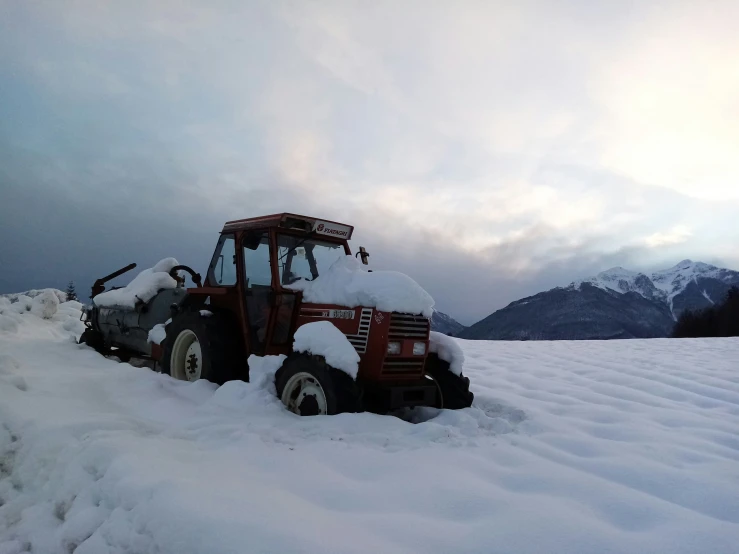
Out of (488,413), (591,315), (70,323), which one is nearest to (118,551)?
(488,413)

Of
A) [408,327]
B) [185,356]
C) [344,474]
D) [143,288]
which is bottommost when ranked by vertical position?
[344,474]

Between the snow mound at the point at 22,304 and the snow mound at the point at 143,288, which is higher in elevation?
the snow mound at the point at 143,288

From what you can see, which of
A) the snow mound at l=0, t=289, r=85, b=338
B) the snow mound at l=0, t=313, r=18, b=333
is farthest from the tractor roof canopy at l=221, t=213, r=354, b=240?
the snow mound at l=0, t=289, r=85, b=338

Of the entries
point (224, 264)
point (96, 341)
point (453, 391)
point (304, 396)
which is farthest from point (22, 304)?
point (453, 391)

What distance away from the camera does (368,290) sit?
4.45 meters

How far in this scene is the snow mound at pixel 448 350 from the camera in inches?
202

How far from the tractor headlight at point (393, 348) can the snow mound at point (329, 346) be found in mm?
358

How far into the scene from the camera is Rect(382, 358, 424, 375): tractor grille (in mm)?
4426

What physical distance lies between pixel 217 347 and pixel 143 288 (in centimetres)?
296

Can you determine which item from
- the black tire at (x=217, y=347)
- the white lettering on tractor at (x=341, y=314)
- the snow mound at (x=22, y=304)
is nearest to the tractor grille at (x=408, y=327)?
the white lettering on tractor at (x=341, y=314)

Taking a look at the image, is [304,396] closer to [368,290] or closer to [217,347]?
[368,290]

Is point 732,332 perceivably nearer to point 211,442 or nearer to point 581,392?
point 581,392

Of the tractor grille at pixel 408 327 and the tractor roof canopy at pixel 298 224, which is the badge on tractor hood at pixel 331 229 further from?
the tractor grille at pixel 408 327

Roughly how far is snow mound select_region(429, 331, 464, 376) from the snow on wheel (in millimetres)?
2858
